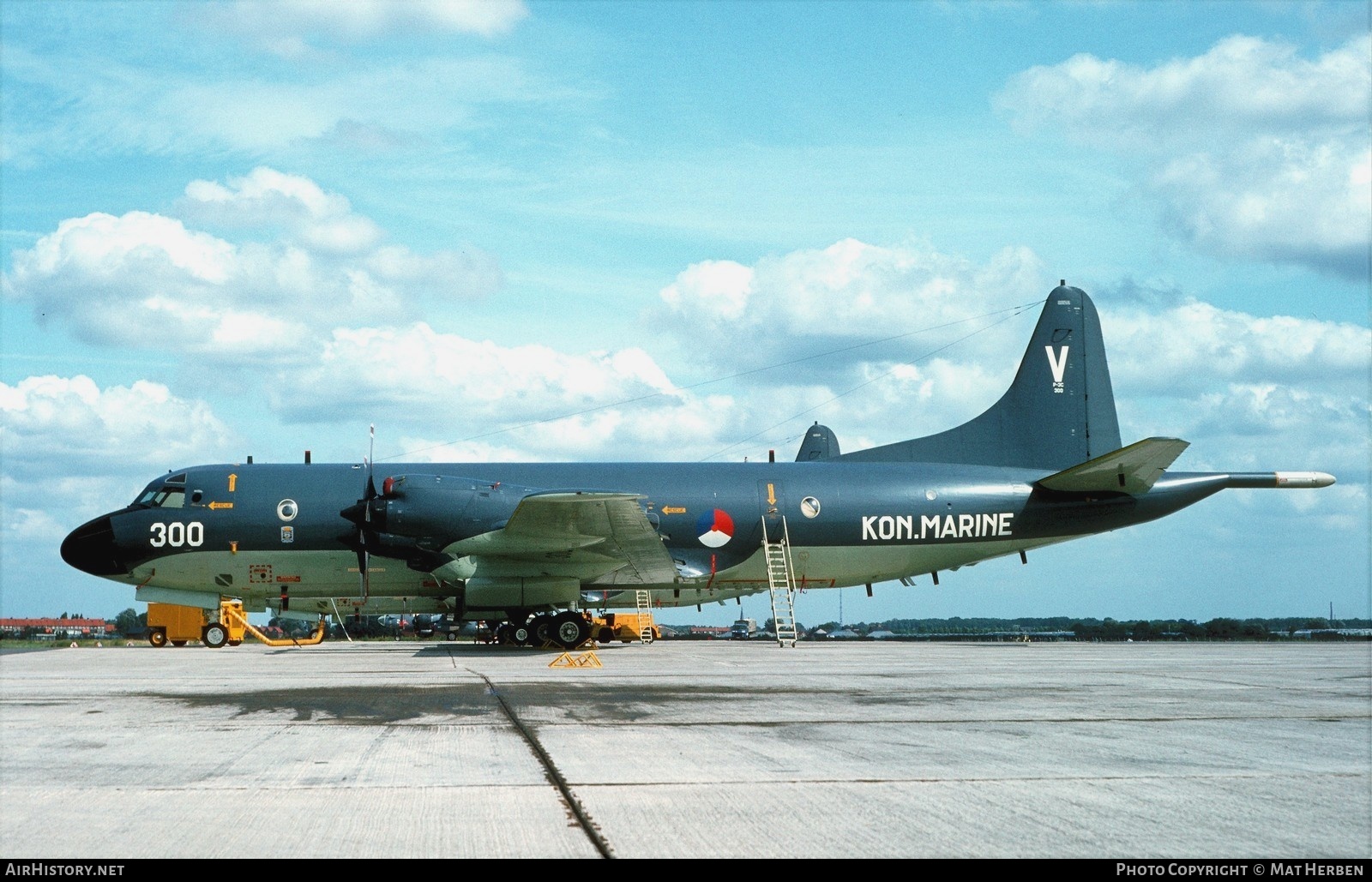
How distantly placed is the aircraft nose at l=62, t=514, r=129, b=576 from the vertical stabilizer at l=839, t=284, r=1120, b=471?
20.3 m

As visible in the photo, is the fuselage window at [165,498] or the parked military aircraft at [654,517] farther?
the fuselage window at [165,498]

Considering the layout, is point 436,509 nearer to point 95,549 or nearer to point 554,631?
point 554,631

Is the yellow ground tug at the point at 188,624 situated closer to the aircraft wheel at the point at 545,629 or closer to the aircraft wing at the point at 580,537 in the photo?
the aircraft wheel at the point at 545,629

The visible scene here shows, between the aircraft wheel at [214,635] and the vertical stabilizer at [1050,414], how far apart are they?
19751mm

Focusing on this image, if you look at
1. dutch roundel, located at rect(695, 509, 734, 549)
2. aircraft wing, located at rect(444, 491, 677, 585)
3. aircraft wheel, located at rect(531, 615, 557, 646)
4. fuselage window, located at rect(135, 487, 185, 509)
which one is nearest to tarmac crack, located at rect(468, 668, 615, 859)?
aircraft wing, located at rect(444, 491, 677, 585)

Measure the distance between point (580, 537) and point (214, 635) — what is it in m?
14.2

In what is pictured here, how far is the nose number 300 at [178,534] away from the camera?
2966cm

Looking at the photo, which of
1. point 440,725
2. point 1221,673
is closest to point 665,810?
point 440,725

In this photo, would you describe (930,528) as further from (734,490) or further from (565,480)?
(565,480)

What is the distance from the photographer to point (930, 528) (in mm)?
31766

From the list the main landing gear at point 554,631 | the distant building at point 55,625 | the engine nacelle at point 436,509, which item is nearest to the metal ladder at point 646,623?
the main landing gear at point 554,631

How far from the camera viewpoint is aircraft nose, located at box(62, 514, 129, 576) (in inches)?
1177

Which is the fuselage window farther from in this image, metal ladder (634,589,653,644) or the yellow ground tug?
metal ladder (634,589,653,644)

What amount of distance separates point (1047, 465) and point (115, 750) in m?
28.1
